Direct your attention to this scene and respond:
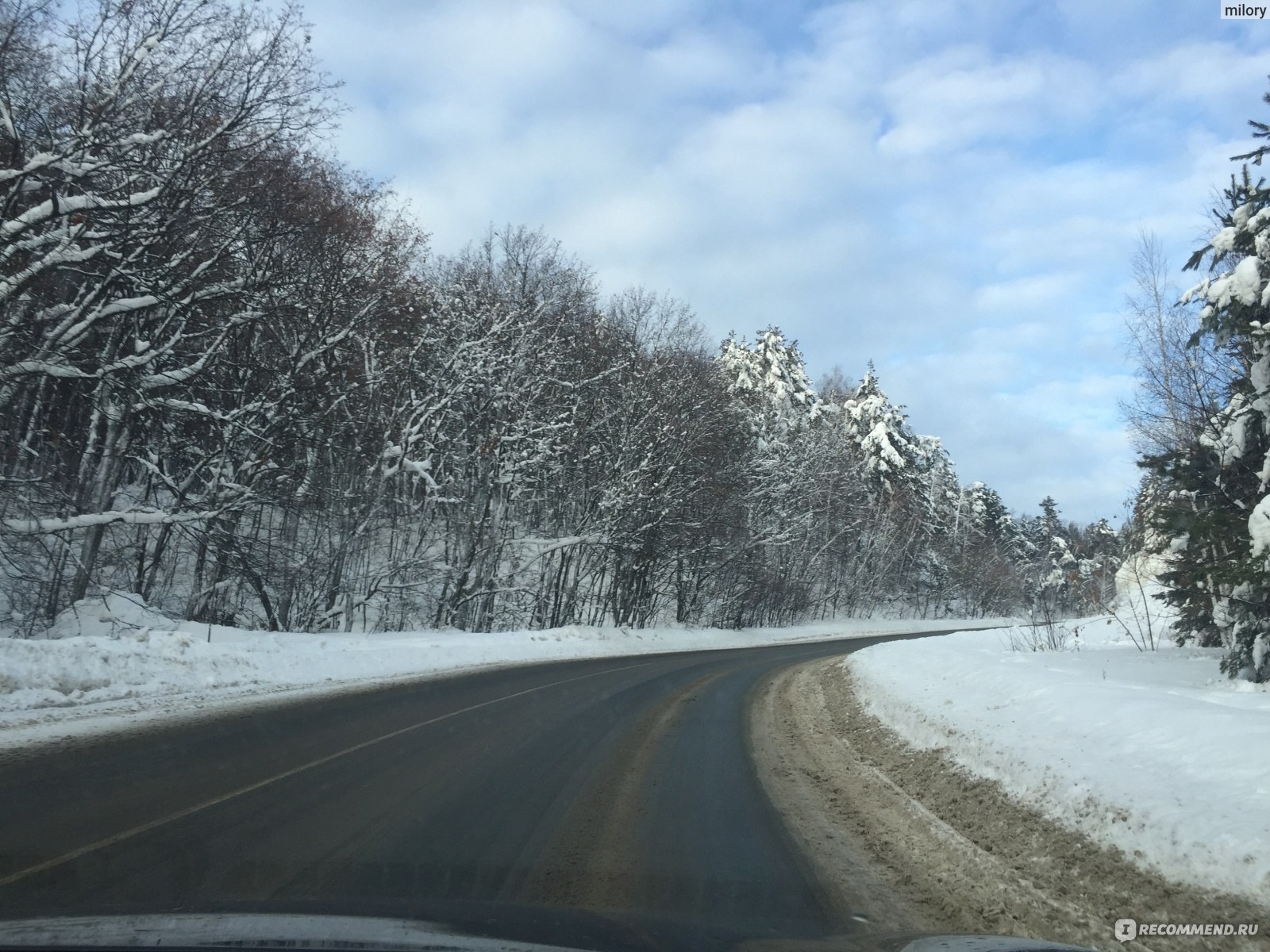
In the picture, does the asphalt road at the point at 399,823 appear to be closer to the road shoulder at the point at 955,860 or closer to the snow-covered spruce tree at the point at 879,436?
the road shoulder at the point at 955,860

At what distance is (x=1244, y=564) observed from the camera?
957cm

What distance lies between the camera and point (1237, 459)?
37.4 feet

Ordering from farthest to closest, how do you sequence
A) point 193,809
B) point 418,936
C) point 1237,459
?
point 1237,459
point 193,809
point 418,936

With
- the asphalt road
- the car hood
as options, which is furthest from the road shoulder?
the car hood

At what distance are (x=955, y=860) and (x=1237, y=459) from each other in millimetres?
7930

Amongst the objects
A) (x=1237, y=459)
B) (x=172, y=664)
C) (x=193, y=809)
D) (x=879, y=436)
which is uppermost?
(x=879, y=436)

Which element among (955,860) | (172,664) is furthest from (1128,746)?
(172,664)

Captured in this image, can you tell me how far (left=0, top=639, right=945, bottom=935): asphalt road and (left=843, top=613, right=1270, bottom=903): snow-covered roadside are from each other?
2.13 m

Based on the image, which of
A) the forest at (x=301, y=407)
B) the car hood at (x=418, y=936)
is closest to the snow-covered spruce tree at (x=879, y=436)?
the forest at (x=301, y=407)

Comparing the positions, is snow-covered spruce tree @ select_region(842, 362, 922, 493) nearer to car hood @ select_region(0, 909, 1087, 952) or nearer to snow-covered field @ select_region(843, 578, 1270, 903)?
snow-covered field @ select_region(843, 578, 1270, 903)

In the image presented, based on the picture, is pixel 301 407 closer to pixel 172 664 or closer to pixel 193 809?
pixel 172 664

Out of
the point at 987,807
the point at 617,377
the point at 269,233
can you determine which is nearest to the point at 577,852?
the point at 987,807

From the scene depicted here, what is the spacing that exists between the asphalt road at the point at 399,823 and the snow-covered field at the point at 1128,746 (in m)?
2.12

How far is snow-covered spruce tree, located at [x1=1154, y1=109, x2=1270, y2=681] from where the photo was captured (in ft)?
34.6
